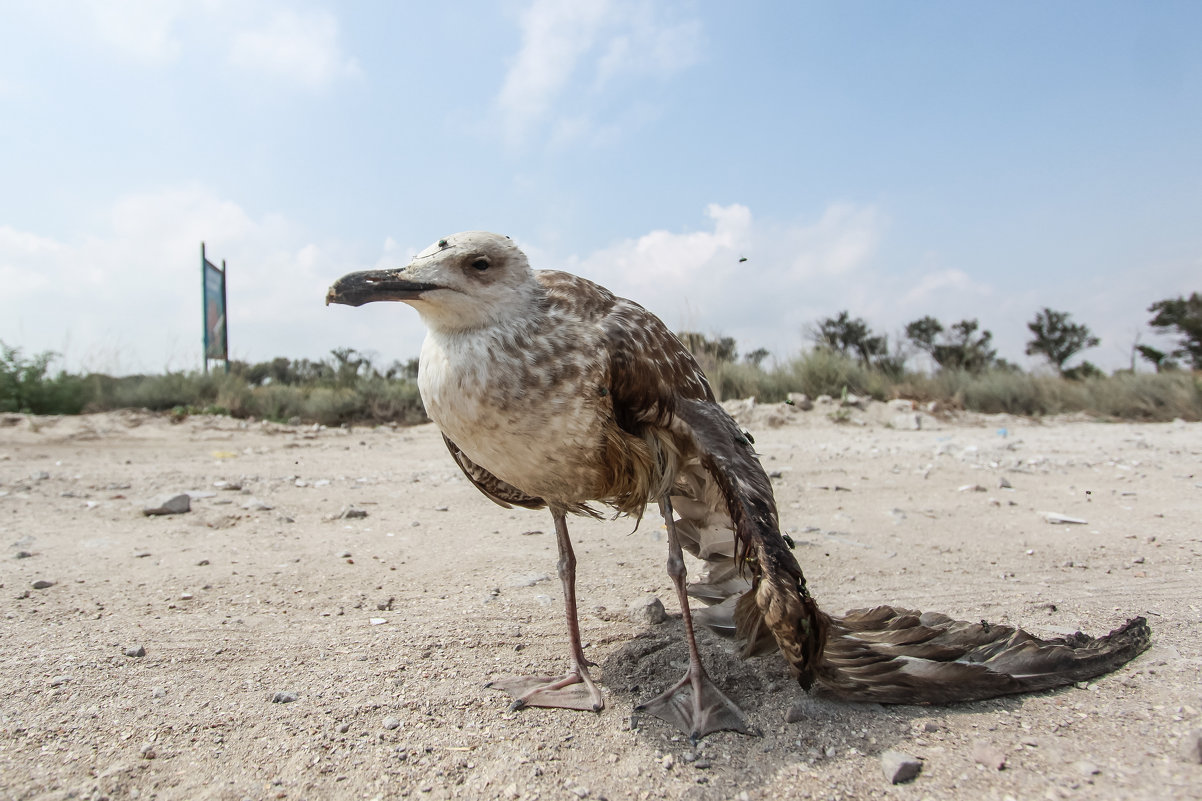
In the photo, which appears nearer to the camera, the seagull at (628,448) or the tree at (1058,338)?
the seagull at (628,448)

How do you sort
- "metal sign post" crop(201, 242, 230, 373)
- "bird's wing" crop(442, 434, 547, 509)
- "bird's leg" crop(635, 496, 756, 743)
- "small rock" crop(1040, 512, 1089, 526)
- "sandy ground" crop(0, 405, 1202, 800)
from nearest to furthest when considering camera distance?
"sandy ground" crop(0, 405, 1202, 800)
"bird's leg" crop(635, 496, 756, 743)
"bird's wing" crop(442, 434, 547, 509)
"small rock" crop(1040, 512, 1089, 526)
"metal sign post" crop(201, 242, 230, 373)

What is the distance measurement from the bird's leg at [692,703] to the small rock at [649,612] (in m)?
0.67

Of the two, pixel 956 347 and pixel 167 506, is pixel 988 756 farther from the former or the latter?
pixel 956 347

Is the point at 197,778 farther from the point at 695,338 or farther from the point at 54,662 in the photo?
the point at 695,338

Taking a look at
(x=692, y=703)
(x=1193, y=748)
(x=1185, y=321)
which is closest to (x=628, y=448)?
(x=692, y=703)

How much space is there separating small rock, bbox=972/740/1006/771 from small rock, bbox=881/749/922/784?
19cm

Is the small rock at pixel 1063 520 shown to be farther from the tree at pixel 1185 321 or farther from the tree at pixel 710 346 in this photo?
the tree at pixel 1185 321

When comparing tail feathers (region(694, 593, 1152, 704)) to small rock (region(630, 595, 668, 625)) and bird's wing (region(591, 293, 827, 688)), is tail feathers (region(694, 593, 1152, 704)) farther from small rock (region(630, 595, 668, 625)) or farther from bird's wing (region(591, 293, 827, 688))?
small rock (region(630, 595, 668, 625))

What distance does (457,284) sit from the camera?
2410 millimetres

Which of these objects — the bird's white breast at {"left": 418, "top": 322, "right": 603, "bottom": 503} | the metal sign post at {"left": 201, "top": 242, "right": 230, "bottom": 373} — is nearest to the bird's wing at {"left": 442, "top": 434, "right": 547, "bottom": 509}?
the bird's white breast at {"left": 418, "top": 322, "right": 603, "bottom": 503}

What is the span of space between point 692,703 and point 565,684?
532 millimetres

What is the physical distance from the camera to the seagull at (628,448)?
7.57ft

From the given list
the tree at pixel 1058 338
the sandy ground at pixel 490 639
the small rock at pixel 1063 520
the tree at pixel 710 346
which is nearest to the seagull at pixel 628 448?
the sandy ground at pixel 490 639

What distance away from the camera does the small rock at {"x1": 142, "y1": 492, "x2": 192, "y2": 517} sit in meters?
5.24
